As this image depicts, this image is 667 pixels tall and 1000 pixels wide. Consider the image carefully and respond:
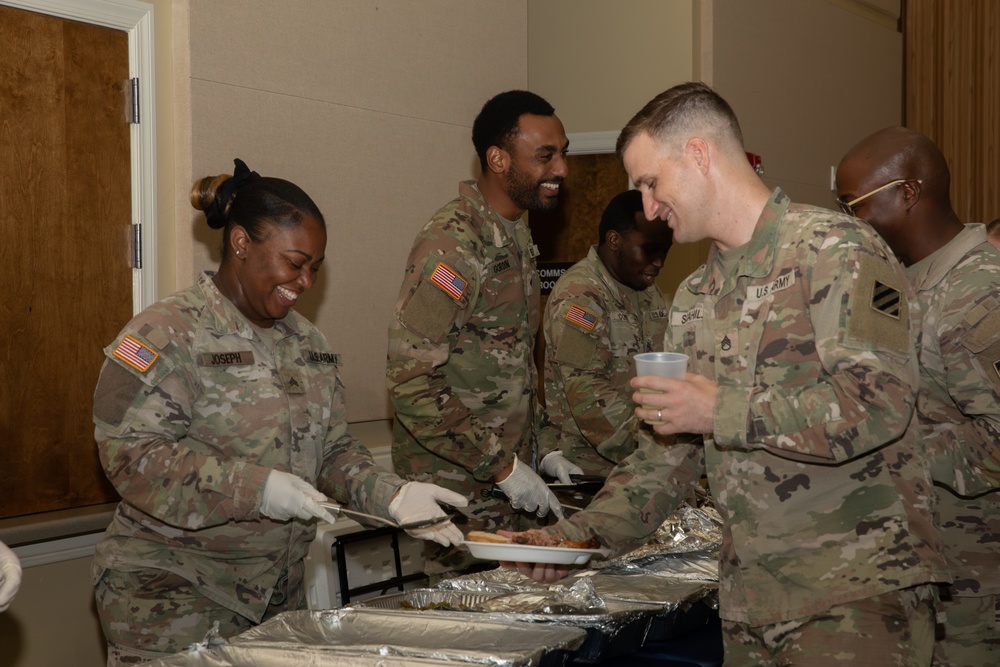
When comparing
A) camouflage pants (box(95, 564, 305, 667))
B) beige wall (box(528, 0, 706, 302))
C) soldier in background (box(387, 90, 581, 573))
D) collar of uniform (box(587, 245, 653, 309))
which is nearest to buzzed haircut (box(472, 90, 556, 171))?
soldier in background (box(387, 90, 581, 573))

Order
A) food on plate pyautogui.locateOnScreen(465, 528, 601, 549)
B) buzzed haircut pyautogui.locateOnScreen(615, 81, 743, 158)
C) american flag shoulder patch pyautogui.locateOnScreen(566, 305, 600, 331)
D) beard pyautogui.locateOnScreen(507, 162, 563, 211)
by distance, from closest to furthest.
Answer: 1. buzzed haircut pyautogui.locateOnScreen(615, 81, 743, 158)
2. food on plate pyautogui.locateOnScreen(465, 528, 601, 549)
3. beard pyautogui.locateOnScreen(507, 162, 563, 211)
4. american flag shoulder patch pyautogui.locateOnScreen(566, 305, 600, 331)

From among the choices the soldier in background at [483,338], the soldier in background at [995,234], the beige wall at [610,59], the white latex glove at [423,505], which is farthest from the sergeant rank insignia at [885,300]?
the beige wall at [610,59]

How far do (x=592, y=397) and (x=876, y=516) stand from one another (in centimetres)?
166

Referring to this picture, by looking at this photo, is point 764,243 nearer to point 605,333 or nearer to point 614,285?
point 605,333

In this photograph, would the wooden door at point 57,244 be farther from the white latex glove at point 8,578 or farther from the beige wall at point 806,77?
the beige wall at point 806,77

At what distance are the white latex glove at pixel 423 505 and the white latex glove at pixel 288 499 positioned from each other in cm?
21

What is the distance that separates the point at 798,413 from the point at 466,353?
146 centimetres

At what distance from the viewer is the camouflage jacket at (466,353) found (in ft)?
8.76

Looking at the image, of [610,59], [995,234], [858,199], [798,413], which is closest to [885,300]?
[798,413]

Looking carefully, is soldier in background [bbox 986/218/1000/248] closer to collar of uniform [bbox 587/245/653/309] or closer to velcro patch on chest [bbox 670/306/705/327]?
collar of uniform [bbox 587/245/653/309]

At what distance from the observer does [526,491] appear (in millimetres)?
2674

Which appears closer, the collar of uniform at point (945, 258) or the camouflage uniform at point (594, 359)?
the collar of uniform at point (945, 258)

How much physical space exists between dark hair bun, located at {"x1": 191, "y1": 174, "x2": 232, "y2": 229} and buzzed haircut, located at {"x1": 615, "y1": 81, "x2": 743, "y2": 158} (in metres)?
1.02

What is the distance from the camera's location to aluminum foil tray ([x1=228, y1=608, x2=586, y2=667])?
59.5 inches
